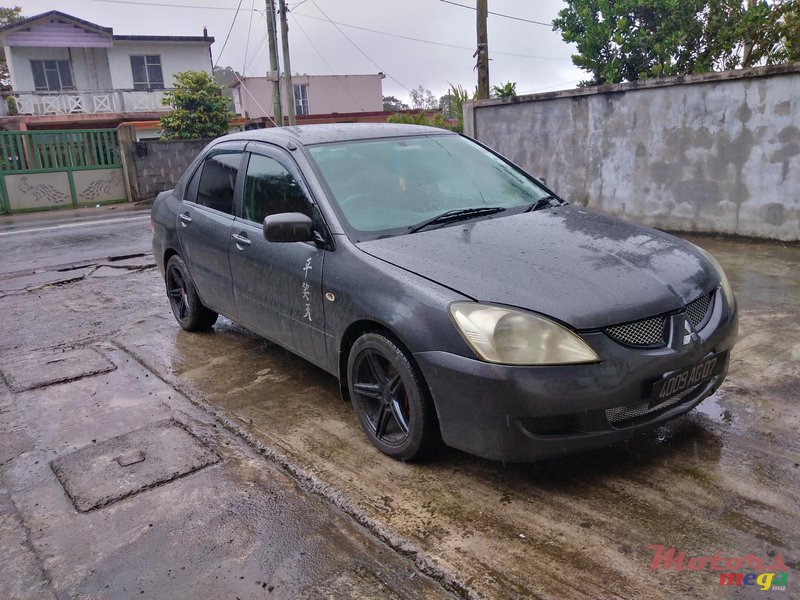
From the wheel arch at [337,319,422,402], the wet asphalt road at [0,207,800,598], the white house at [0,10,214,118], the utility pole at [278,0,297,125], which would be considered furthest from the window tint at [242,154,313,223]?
the white house at [0,10,214,118]

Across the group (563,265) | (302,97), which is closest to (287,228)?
(563,265)

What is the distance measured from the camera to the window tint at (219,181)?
4.70 m

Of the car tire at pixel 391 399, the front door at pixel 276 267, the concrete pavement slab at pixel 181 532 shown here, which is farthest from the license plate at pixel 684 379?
the front door at pixel 276 267

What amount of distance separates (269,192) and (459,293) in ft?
5.94

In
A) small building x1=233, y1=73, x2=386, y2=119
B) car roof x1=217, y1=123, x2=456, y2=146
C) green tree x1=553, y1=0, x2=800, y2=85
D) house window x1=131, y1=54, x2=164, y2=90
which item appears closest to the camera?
car roof x1=217, y1=123, x2=456, y2=146

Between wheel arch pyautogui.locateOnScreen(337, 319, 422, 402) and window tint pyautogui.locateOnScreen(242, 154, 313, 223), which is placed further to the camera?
window tint pyautogui.locateOnScreen(242, 154, 313, 223)

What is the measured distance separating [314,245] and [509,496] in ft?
5.58

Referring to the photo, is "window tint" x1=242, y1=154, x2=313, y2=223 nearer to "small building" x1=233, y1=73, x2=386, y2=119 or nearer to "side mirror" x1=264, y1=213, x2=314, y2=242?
"side mirror" x1=264, y1=213, x2=314, y2=242

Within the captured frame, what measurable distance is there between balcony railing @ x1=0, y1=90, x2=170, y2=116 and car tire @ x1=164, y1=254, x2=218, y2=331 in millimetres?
24817

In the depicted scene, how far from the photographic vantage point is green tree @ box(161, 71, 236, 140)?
24.1 m

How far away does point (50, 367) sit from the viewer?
16.7 feet

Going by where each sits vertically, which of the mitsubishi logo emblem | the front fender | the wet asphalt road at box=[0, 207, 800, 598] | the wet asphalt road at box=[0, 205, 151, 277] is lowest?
the wet asphalt road at box=[0, 207, 800, 598]

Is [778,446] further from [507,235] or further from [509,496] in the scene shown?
[507,235]

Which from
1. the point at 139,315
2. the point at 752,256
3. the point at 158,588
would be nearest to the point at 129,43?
the point at 139,315
